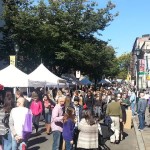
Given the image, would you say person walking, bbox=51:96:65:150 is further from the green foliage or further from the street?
the green foliage

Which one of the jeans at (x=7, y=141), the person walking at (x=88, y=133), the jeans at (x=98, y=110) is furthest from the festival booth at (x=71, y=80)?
the jeans at (x=7, y=141)

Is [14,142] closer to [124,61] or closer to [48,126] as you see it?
[48,126]

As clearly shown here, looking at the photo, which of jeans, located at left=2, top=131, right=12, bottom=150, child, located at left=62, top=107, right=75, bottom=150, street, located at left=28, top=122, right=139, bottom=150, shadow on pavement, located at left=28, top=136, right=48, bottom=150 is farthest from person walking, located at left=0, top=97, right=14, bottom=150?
shadow on pavement, located at left=28, top=136, right=48, bottom=150

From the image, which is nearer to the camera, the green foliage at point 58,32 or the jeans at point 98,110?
the jeans at point 98,110

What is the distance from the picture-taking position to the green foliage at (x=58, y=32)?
33125 mm

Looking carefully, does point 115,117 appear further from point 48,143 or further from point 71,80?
point 71,80

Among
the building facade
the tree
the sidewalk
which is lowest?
the sidewalk

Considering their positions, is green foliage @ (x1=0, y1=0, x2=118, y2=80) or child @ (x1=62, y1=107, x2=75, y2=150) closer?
child @ (x1=62, y1=107, x2=75, y2=150)

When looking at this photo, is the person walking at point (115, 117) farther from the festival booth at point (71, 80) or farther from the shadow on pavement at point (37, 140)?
the festival booth at point (71, 80)

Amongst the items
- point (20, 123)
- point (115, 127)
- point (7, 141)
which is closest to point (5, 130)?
point (7, 141)

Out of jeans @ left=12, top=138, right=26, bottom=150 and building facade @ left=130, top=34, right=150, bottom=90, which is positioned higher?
building facade @ left=130, top=34, right=150, bottom=90

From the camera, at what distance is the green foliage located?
33.1 metres

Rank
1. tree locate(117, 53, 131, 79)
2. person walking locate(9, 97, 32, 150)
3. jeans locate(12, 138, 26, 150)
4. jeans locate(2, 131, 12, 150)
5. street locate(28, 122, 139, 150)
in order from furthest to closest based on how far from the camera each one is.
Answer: tree locate(117, 53, 131, 79) → street locate(28, 122, 139, 150) → jeans locate(2, 131, 12, 150) → jeans locate(12, 138, 26, 150) → person walking locate(9, 97, 32, 150)

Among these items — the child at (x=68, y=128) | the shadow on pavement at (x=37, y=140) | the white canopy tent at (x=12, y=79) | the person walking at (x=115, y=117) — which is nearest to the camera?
the child at (x=68, y=128)
